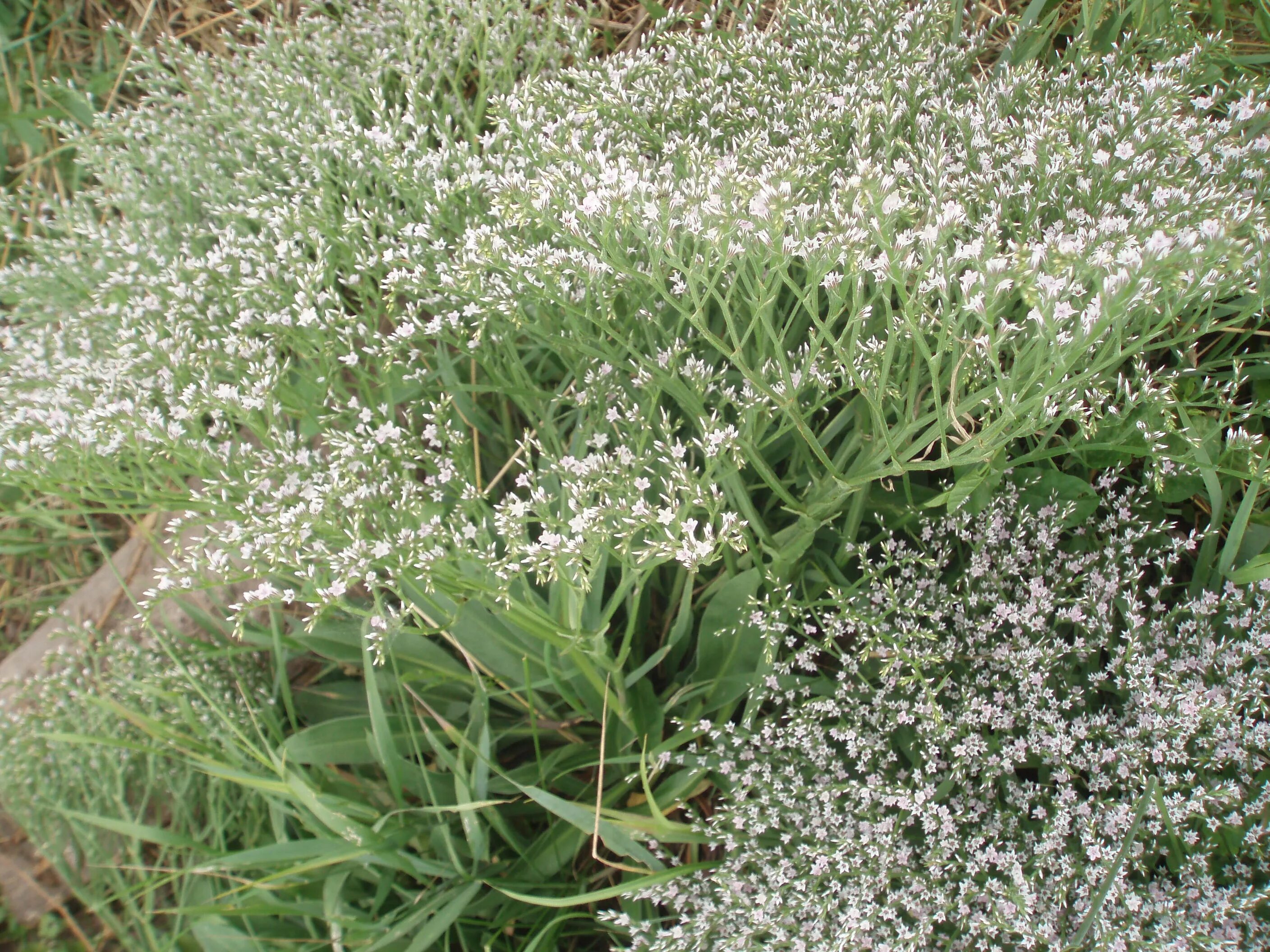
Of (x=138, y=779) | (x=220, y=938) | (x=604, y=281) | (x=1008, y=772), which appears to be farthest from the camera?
(x=138, y=779)

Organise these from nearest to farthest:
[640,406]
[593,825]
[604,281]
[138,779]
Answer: [604,281], [593,825], [640,406], [138,779]

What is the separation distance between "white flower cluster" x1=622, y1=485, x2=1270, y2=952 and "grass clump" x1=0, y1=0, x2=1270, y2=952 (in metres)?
0.03

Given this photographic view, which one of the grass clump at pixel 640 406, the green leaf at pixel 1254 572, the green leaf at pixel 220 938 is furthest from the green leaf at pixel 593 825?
the green leaf at pixel 1254 572

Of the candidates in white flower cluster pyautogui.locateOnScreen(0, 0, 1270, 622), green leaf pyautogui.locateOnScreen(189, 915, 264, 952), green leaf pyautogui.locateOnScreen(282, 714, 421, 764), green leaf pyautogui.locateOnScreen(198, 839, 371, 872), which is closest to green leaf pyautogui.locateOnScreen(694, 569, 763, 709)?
white flower cluster pyautogui.locateOnScreen(0, 0, 1270, 622)

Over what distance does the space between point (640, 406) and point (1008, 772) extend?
4.45ft

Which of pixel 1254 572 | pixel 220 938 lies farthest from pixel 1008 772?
pixel 220 938

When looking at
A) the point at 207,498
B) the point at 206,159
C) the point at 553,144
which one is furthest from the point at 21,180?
the point at 553,144

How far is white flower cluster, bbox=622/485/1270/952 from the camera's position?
1.88 metres

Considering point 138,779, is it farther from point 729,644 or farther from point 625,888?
point 729,644

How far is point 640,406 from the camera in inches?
91.0

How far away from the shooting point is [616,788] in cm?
237

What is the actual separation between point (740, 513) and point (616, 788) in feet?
2.95

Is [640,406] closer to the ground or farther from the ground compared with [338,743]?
farther from the ground

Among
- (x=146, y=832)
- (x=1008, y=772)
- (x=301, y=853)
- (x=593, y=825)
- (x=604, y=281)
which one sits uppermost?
(x=604, y=281)
